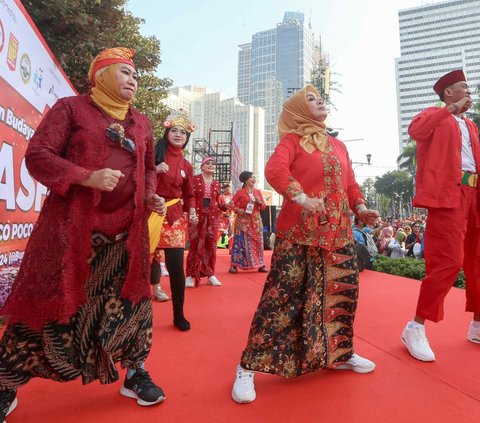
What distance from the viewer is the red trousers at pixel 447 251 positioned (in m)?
2.13

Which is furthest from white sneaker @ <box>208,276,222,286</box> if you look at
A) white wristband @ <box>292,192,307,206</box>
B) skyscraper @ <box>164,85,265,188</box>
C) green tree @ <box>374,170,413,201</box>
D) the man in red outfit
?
green tree @ <box>374,170,413,201</box>

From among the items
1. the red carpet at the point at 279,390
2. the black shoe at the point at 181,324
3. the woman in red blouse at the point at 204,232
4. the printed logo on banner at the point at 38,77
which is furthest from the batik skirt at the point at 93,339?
the woman in red blouse at the point at 204,232

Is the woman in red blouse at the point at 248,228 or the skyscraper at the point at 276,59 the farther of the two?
the skyscraper at the point at 276,59

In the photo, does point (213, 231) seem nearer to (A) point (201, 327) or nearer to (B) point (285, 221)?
(A) point (201, 327)

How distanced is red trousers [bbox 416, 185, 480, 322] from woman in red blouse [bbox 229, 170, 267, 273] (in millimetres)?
3775

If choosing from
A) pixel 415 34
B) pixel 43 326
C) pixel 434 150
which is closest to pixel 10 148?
pixel 43 326

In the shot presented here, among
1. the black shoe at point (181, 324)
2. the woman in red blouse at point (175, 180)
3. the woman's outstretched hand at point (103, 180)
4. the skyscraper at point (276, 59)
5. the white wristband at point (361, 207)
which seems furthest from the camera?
the skyscraper at point (276, 59)

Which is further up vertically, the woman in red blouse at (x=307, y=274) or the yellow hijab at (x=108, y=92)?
the yellow hijab at (x=108, y=92)

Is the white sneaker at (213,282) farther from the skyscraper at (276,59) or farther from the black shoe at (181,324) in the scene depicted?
the skyscraper at (276,59)

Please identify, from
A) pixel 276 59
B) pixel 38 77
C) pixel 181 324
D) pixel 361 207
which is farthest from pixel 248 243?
pixel 276 59

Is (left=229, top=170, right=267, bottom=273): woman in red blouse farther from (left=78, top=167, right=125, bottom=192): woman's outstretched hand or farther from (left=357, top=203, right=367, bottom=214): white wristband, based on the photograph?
(left=78, top=167, right=125, bottom=192): woman's outstretched hand

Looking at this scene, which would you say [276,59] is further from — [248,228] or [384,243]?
[248,228]

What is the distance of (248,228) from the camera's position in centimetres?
595

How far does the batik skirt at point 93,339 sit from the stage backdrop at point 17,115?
164cm
